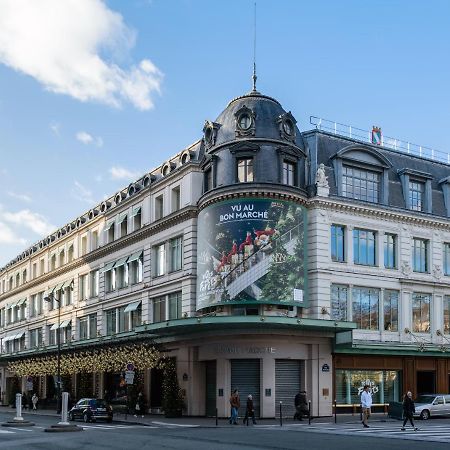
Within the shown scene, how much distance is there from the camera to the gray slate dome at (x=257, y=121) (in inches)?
1919

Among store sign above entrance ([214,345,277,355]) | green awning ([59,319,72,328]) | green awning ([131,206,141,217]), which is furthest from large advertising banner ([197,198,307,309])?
green awning ([59,319,72,328])

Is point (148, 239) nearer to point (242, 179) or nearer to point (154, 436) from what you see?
point (242, 179)

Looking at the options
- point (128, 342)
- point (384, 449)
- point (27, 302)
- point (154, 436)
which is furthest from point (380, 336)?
point (27, 302)

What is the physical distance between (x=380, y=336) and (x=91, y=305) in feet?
92.2

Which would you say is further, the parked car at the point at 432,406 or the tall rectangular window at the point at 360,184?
the tall rectangular window at the point at 360,184

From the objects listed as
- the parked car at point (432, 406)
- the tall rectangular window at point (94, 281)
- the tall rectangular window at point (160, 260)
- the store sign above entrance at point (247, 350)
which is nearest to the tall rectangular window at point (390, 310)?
the parked car at point (432, 406)

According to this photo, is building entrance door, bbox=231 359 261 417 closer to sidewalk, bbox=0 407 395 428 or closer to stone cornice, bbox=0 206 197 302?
sidewalk, bbox=0 407 395 428

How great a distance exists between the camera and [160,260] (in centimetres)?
5731

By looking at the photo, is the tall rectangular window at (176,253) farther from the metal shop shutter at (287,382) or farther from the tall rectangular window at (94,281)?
the tall rectangular window at (94,281)

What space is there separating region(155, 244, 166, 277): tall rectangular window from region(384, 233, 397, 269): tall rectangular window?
1535cm

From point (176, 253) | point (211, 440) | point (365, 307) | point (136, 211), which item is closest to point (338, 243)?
point (365, 307)

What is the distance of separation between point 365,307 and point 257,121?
13.6 meters

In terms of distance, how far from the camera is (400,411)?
42.6 m

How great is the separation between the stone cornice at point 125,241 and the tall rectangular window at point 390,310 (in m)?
13.6
